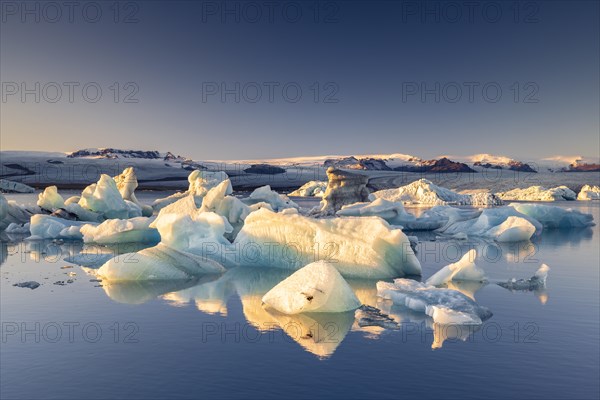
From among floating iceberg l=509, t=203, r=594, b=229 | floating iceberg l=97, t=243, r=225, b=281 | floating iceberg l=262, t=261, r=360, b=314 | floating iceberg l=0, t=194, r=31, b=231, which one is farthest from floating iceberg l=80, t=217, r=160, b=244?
floating iceberg l=509, t=203, r=594, b=229

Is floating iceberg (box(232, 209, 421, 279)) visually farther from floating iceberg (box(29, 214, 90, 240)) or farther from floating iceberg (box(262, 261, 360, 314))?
floating iceberg (box(29, 214, 90, 240))

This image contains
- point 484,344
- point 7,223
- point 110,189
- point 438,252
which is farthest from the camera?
point 110,189

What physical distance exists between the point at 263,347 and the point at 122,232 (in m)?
12.3

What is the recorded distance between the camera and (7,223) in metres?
23.3

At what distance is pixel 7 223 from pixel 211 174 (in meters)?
14.1

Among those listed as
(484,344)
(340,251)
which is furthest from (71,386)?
(340,251)

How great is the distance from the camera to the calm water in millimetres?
5125

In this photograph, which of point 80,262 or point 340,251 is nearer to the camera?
point 340,251

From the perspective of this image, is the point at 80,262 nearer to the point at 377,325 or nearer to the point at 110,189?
the point at 377,325

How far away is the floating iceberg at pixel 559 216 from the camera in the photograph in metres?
24.8

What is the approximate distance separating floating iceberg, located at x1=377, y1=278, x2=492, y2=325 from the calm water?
0.22m

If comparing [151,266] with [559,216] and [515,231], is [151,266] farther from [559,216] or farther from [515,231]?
[559,216]

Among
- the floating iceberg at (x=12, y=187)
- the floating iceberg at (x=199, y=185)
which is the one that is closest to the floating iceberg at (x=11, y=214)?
the floating iceberg at (x=199, y=185)

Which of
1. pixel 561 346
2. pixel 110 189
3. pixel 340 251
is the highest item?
pixel 110 189
